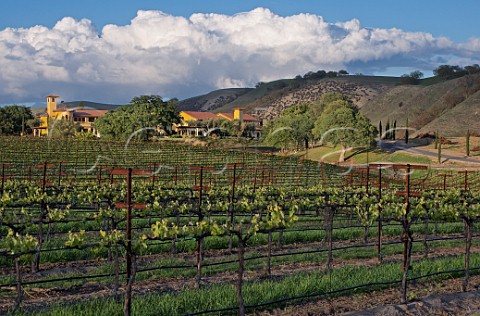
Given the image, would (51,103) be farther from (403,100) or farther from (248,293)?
(248,293)

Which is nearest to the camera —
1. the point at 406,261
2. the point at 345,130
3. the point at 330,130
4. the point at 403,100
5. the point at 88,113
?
the point at 406,261

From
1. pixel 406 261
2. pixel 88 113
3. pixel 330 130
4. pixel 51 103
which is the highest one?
pixel 51 103

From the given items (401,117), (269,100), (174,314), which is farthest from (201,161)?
(269,100)

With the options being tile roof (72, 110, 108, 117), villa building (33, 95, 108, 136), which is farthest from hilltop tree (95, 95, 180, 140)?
tile roof (72, 110, 108, 117)

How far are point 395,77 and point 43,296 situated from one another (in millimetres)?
196809

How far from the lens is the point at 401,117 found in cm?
11694

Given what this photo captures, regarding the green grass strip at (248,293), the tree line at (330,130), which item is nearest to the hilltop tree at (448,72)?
the tree line at (330,130)

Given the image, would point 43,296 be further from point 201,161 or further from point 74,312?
point 201,161

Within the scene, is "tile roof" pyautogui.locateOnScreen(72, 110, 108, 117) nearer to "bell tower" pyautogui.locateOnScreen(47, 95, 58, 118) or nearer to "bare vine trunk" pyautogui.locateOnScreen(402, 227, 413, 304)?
"bell tower" pyautogui.locateOnScreen(47, 95, 58, 118)

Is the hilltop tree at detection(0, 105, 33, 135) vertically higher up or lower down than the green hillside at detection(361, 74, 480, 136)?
lower down

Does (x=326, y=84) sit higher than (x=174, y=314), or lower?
higher

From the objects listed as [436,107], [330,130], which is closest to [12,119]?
[330,130]

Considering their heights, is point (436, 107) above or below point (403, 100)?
below

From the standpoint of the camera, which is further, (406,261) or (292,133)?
(292,133)
